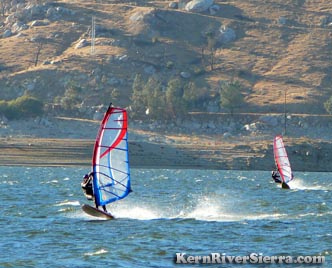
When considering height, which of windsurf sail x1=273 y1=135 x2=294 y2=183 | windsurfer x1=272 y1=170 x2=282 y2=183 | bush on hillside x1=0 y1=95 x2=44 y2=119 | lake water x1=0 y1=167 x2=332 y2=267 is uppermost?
lake water x1=0 y1=167 x2=332 y2=267

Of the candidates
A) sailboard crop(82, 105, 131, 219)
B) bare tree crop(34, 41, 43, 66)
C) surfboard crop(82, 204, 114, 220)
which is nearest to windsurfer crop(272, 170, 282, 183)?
surfboard crop(82, 204, 114, 220)

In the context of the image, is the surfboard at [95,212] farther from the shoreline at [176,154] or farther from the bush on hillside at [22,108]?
the bush on hillside at [22,108]

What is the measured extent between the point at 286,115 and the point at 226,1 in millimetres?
53050

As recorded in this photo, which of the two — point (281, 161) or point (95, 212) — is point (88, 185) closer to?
point (95, 212)

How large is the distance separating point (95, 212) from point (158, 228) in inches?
108

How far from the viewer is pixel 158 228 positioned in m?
36.4

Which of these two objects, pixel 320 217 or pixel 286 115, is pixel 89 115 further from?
pixel 320 217

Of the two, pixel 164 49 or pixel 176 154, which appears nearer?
pixel 176 154

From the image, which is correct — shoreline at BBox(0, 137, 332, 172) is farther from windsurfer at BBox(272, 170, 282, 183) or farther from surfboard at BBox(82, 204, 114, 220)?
surfboard at BBox(82, 204, 114, 220)

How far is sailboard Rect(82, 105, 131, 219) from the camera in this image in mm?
35719

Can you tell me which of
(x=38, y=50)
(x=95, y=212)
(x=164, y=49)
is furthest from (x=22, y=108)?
(x=95, y=212)

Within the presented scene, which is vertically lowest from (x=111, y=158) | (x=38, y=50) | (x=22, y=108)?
(x=22, y=108)

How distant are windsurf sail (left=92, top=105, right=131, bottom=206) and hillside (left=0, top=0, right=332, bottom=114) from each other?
292ft

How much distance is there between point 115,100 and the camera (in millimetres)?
129875
